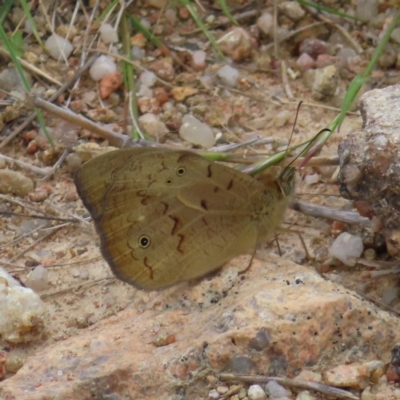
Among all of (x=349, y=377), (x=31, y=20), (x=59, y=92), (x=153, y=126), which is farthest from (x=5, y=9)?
(x=349, y=377)

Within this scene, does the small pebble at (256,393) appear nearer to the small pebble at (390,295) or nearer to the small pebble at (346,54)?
the small pebble at (390,295)

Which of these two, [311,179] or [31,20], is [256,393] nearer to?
[311,179]

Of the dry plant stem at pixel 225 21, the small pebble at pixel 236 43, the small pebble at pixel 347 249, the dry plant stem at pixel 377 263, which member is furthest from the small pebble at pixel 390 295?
the dry plant stem at pixel 225 21

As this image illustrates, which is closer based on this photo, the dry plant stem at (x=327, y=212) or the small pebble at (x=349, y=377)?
the small pebble at (x=349, y=377)

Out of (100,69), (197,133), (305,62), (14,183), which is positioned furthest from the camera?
(305,62)

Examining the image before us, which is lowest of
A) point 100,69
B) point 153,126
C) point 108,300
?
point 108,300

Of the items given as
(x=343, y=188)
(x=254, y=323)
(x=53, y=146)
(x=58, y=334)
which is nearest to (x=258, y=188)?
(x=343, y=188)

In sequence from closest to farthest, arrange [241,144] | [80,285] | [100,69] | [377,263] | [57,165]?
1. [377,263]
2. [80,285]
3. [241,144]
4. [57,165]
5. [100,69]
